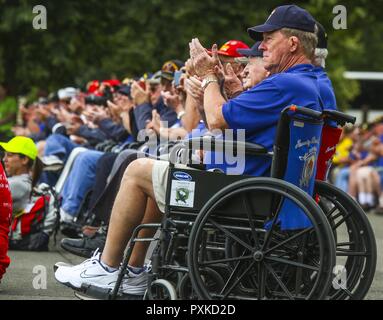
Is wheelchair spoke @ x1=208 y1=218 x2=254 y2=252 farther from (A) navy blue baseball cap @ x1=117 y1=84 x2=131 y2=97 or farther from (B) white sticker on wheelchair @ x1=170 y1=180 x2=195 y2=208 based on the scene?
(A) navy blue baseball cap @ x1=117 y1=84 x2=131 y2=97

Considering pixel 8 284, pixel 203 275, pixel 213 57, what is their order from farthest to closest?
pixel 8 284
pixel 213 57
pixel 203 275

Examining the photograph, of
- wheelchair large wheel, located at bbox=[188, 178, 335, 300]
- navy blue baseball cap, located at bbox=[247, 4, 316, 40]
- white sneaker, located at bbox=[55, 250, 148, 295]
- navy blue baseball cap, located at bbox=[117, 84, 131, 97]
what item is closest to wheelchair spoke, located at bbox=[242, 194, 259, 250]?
wheelchair large wheel, located at bbox=[188, 178, 335, 300]

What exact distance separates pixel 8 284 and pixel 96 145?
14.8 feet

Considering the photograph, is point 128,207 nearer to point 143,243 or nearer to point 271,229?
point 143,243

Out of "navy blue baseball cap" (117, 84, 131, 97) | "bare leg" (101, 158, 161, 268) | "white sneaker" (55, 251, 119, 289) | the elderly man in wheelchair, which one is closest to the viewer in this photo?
the elderly man in wheelchair

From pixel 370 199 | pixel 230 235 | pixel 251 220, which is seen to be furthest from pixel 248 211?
pixel 370 199

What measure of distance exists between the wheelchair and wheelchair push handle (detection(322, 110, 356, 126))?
0.93ft

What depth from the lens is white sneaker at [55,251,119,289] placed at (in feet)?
20.1

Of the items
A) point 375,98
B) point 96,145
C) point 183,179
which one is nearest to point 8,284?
point 183,179

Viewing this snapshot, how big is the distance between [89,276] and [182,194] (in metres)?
0.78

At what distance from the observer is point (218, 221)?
563 cm

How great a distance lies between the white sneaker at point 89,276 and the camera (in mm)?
6129

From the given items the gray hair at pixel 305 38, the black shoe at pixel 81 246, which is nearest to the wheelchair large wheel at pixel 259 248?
the gray hair at pixel 305 38
